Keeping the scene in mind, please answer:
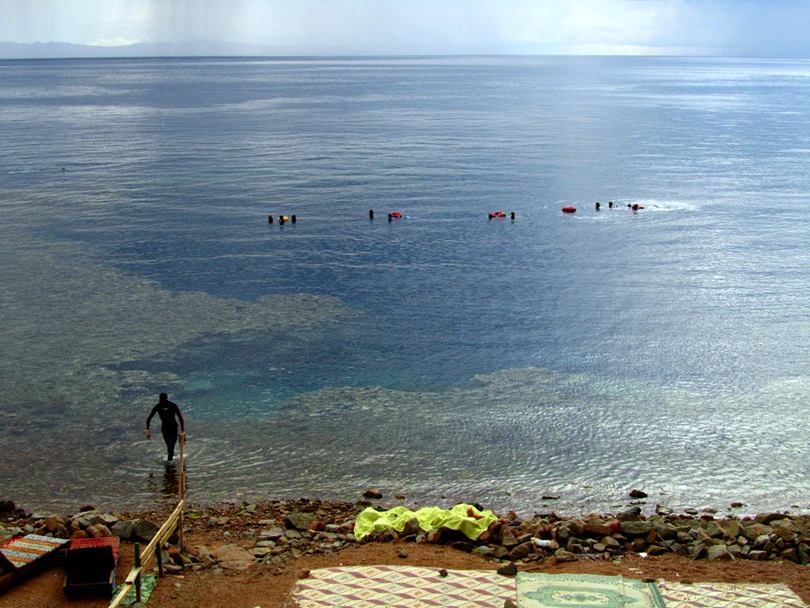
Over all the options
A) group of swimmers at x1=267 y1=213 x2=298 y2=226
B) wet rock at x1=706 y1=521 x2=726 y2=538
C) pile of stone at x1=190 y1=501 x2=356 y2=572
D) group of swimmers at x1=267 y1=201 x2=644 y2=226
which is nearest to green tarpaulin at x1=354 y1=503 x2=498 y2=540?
pile of stone at x1=190 y1=501 x2=356 y2=572

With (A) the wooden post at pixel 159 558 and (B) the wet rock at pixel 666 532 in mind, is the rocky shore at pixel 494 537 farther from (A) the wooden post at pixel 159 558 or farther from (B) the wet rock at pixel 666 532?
(A) the wooden post at pixel 159 558

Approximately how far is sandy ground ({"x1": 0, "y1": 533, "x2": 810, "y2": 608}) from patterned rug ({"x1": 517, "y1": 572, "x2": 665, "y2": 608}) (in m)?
0.45

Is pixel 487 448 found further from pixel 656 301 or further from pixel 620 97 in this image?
pixel 620 97

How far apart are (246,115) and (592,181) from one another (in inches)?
2902

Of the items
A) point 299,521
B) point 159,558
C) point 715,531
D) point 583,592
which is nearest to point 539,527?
point 715,531

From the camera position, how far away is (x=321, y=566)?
18.5 metres

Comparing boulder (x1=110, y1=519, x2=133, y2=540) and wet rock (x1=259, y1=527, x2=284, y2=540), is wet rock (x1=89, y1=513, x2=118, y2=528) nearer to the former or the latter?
boulder (x1=110, y1=519, x2=133, y2=540)

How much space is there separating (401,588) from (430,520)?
330 cm

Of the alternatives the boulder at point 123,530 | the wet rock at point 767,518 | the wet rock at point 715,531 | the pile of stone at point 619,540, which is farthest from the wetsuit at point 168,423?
the wet rock at point 767,518

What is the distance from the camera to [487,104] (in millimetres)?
163375

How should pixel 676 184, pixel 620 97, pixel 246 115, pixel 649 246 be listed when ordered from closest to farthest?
pixel 649 246 < pixel 676 184 < pixel 246 115 < pixel 620 97

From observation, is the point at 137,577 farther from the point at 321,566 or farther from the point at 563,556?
the point at 563,556

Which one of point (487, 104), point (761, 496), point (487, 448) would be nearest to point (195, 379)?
point (487, 448)

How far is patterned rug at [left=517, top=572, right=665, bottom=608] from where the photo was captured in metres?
16.4
